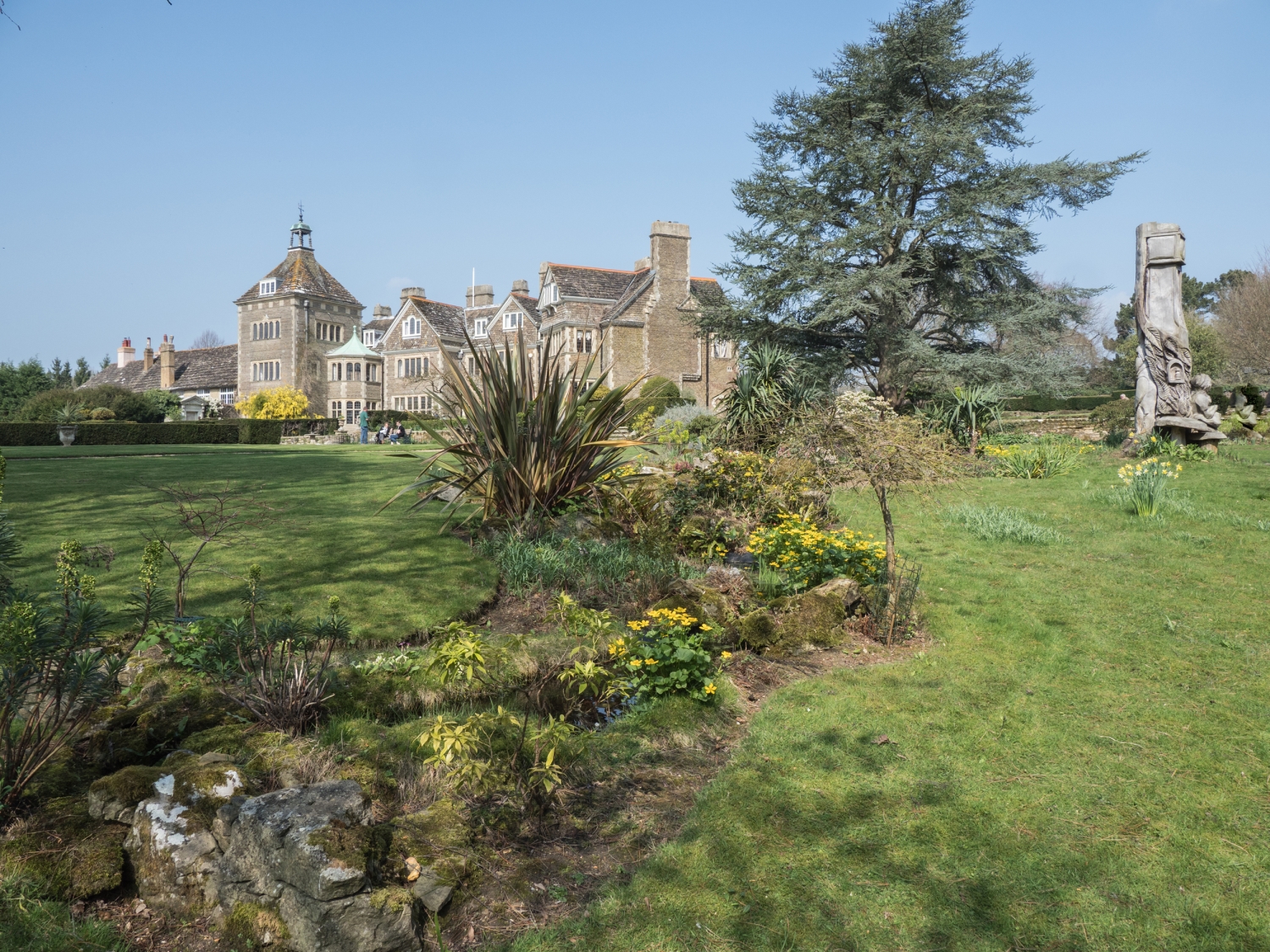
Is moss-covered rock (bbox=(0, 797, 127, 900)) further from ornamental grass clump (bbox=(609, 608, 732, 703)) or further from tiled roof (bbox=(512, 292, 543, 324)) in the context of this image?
tiled roof (bbox=(512, 292, 543, 324))

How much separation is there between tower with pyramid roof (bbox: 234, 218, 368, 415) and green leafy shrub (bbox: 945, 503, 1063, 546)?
54.5 metres

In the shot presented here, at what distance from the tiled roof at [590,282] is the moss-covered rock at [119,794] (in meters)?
A: 44.4

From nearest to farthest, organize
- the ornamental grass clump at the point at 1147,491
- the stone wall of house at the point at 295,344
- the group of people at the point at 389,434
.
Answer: the ornamental grass clump at the point at 1147,491 < the group of people at the point at 389,434 < the stone wall of house at the point at 295,344

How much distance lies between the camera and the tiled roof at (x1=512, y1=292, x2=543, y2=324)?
5186 centimetres

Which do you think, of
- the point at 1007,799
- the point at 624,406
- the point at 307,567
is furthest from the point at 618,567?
the point at 1007,799

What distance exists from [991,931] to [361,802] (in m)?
2.60

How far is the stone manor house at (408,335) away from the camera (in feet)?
149

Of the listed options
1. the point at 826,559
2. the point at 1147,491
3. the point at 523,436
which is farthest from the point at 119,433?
the point at 1147,491

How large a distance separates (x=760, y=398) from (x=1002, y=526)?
267 inches

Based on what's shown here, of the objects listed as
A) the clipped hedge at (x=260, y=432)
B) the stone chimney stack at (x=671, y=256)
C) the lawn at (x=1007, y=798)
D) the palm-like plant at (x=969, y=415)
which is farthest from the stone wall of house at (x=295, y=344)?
the lawn at (x=1007, y=798)

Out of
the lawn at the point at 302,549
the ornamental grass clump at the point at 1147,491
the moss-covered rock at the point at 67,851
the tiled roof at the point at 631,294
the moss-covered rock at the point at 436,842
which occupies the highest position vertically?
the tiled roof at the point at 631,294

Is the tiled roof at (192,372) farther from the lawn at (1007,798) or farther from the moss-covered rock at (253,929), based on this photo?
the moss-covered rock at (253,929)

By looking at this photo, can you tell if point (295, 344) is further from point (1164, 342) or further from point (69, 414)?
point (1164, 342)

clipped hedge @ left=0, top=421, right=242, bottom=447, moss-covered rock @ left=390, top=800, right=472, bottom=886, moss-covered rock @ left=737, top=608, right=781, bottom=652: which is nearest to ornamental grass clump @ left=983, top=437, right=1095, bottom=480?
moss-covered rock @ left=737, top=608, right=781, bottom=652
